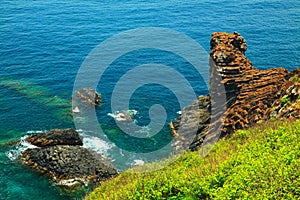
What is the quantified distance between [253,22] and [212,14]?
595 inches

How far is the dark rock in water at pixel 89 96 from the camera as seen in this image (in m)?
67.1

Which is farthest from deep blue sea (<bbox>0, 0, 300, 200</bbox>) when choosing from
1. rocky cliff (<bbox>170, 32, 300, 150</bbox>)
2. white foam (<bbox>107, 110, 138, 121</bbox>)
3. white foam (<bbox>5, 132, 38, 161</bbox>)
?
rocky cliff (<bbox>170, 32, 300, 150</bbox>)

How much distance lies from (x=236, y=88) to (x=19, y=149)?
33337mm

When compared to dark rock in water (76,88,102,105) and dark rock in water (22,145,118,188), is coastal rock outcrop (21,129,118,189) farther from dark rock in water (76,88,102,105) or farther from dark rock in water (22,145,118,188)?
dark rock in water (76,88,102,105)

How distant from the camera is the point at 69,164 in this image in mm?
47406

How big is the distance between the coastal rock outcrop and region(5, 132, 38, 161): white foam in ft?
2.76

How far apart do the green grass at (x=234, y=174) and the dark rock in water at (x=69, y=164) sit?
21769 millimetres

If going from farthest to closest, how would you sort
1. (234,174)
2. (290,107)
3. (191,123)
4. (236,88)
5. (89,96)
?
(89,96)
(191,123)
(236,88)
(290,107)
(234,174)

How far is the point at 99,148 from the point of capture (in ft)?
178

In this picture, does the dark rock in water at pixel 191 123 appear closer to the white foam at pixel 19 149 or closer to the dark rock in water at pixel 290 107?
the dark rock in water at pixel 290 107

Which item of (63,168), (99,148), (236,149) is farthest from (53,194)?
(236,149)

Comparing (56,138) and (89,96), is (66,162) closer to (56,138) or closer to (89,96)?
(56,138)

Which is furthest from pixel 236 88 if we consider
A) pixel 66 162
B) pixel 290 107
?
pixel 66 162

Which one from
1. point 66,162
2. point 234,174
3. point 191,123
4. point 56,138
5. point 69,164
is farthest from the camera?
point 191,123
